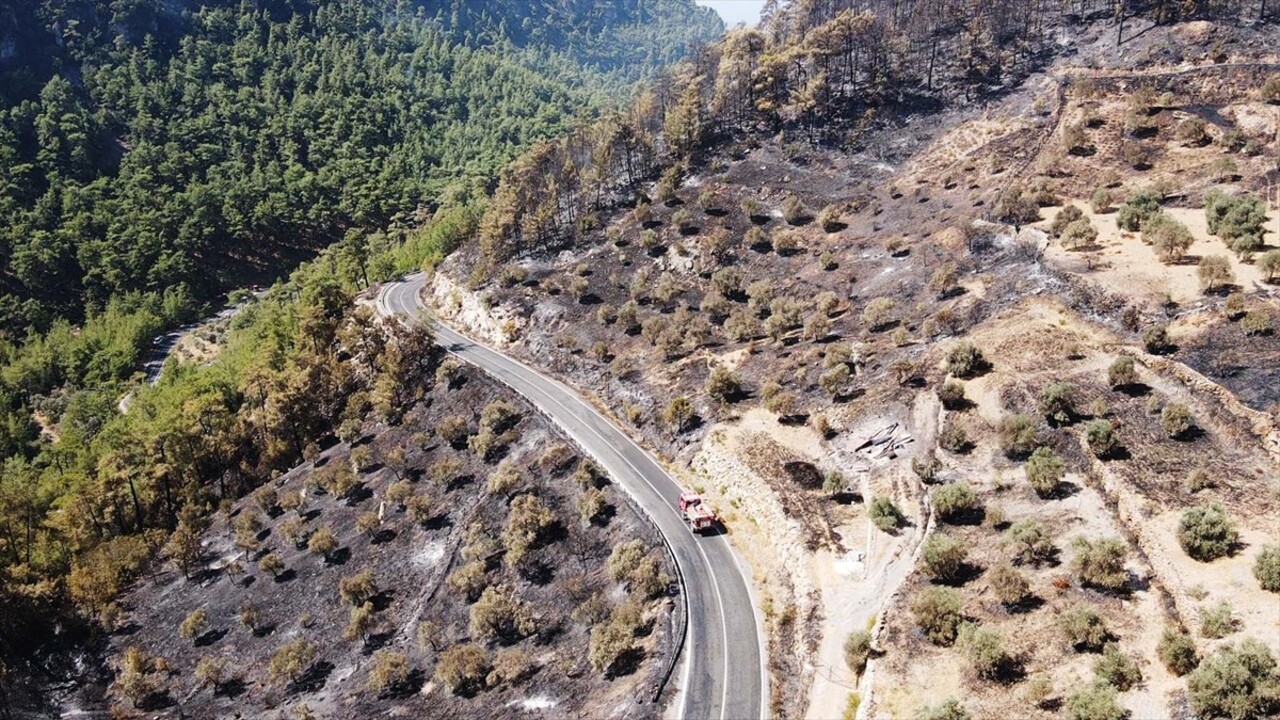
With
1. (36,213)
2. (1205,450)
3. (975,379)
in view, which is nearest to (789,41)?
(975,379)

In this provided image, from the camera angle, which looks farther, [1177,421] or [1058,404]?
[1058,404]

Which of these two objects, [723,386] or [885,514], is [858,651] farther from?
[723,386]

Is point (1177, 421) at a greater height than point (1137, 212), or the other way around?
point (1137, 212)

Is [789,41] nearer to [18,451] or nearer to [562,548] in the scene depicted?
[562,548]

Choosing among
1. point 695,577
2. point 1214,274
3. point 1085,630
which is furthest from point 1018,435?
point 695,577

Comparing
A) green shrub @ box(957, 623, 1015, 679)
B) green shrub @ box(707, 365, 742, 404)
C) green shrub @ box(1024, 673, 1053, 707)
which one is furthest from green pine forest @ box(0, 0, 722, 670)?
green shrub @ box(1024, 673, 1053, 707)

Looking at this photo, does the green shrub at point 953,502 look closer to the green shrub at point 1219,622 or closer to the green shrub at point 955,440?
the green shrub at point 955,440

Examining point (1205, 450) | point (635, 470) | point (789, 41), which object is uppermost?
point (789, 41)
